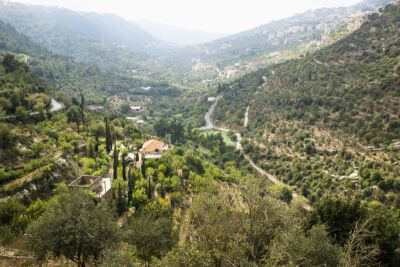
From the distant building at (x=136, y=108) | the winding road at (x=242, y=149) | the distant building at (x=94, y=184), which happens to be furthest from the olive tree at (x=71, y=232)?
the distant building at (x=136, y=108)

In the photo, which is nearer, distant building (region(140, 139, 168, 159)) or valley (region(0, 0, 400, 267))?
valley (region(0, 0, 400, 267))

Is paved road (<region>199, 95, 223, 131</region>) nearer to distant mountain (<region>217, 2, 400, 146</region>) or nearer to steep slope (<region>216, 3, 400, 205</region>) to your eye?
steep slope (<region>216, 3, 400, 205</region>)

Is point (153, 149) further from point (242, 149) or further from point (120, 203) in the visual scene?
point (242, 149)

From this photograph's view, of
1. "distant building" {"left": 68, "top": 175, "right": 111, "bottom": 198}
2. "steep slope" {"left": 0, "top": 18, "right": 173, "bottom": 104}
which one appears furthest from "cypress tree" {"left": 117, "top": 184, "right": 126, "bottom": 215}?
"steep slope" {"left": 0, "top": 18, "right": 173, "bottom": 104}

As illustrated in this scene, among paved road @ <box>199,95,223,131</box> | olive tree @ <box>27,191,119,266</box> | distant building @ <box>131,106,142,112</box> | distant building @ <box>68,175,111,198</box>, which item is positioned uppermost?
olive tree @ <box>27,191,119,266</box>

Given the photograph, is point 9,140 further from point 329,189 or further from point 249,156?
point 249,156

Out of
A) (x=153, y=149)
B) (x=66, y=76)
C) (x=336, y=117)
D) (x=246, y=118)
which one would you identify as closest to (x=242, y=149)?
(x=246, y=118)

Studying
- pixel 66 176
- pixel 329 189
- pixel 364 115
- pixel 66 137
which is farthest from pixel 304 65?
pixel 66 176

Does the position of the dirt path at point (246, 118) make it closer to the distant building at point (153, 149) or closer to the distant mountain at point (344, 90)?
the distant mountain at point (344, 90)
